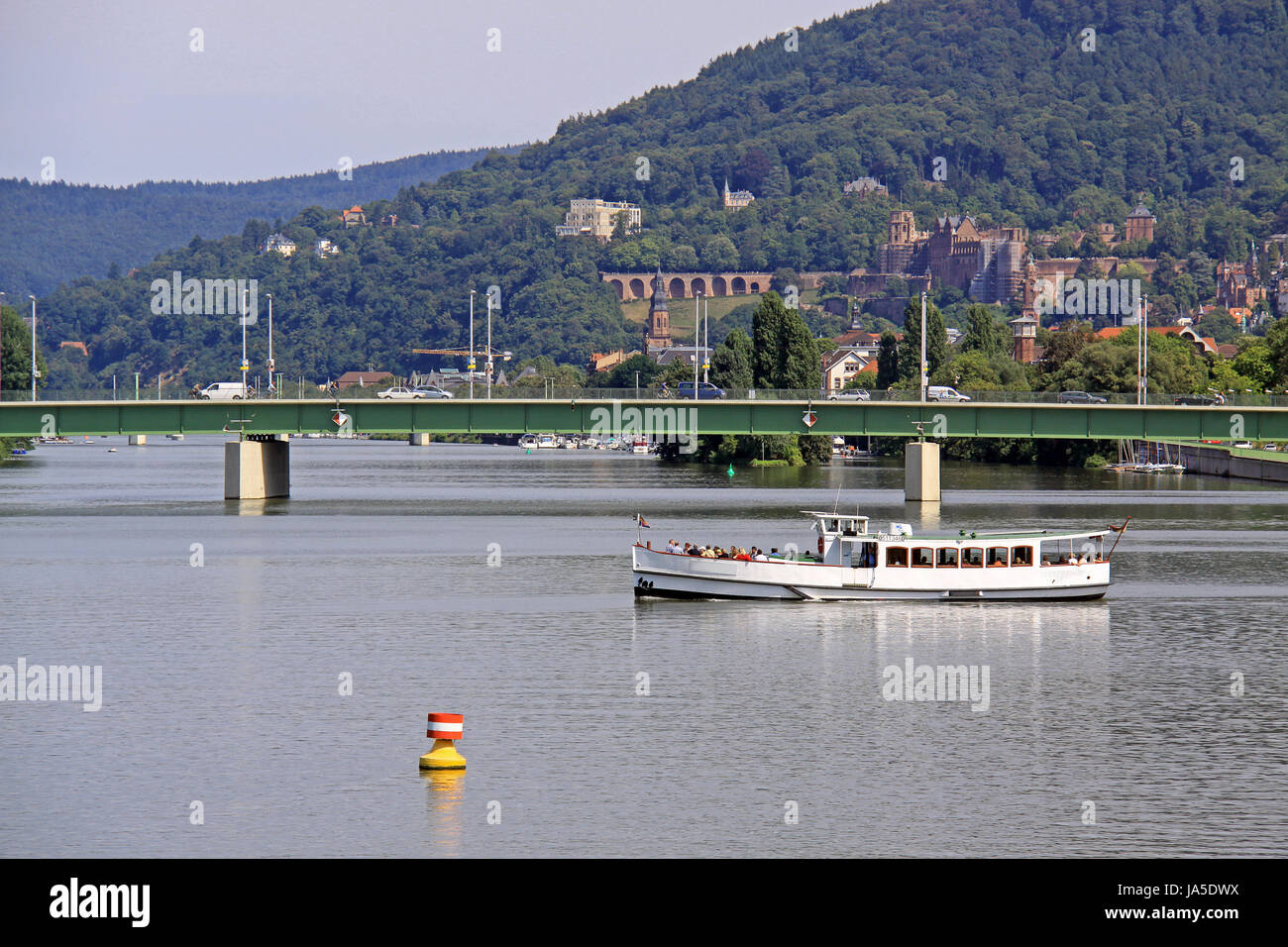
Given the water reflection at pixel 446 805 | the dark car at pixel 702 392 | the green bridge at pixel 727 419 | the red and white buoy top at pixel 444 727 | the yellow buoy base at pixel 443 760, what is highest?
the dark car at pixel 702 392

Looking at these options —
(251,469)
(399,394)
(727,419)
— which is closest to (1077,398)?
(727,419)

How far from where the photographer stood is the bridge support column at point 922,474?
15175 centimetres

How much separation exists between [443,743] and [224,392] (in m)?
115

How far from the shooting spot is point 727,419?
152125 millimetres

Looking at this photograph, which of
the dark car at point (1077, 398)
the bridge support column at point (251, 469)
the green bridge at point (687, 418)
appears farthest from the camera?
the bridge support column at point (251, 469)

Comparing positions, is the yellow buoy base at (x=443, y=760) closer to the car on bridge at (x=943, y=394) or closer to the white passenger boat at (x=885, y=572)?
the white passenger boat at (x=885, y=572)

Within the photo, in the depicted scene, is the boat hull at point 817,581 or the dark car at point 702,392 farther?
the dark car at point 702,392

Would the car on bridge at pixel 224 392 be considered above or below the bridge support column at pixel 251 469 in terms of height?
above

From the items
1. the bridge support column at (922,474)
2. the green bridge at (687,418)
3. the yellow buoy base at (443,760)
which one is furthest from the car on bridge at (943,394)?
the yellow buoy base at (443,760)

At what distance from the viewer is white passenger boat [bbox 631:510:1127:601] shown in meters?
86.1

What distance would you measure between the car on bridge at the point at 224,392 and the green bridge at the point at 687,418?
2905 millimetres

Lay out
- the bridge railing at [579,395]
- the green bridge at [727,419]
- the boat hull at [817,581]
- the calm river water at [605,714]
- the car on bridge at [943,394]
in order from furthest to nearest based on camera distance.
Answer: the car on bridge at [943,394], the bridge railing at [579,395], the green bridge at [727,419], the boat hull at [817,581], the calm river water at [605,714]
